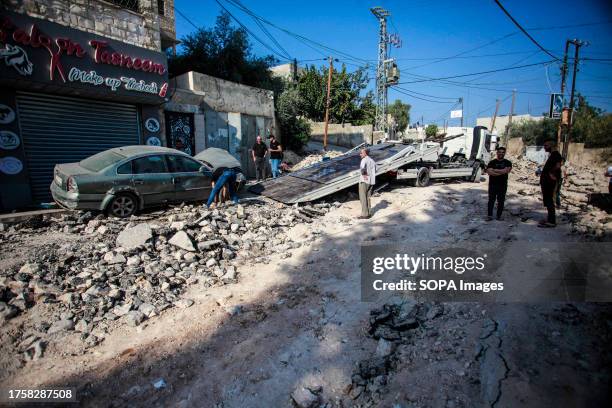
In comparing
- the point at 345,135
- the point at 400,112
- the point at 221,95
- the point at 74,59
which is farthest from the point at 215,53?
the point at 400,112

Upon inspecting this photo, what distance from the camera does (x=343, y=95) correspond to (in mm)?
28750

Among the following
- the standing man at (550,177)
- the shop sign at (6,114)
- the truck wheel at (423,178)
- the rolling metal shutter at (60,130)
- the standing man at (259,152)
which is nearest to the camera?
the standing man at (550,177)

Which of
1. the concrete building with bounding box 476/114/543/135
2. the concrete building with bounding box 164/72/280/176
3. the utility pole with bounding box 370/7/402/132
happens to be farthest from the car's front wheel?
the concrete building with bounding box 476/114/543/135

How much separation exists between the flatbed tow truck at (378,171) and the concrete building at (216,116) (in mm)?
3870

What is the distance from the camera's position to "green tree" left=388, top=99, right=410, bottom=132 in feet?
197

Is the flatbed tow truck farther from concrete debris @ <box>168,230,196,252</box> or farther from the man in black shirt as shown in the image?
concrete debris @ <box>168,230,196,252</box>

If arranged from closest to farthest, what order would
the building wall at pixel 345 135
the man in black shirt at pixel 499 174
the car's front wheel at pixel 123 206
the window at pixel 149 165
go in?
the man in black shirt at pixel 499 174 → the car's front wheel at pixel 123 206 → the window at pixel 149 165 → the building wall at pixel 345 135

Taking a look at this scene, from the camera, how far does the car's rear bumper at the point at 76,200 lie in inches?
238

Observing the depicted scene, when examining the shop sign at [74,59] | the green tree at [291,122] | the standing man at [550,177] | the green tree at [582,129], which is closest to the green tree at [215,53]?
the green tree at [291,122]

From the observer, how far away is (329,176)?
29.6 ft

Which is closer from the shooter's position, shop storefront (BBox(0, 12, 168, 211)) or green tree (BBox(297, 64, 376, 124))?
shop storefront (BBox(0, 12, 168, 211))

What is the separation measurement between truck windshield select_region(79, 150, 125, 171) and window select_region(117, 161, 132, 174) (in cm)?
19

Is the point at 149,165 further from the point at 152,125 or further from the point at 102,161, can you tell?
the point at 152,125

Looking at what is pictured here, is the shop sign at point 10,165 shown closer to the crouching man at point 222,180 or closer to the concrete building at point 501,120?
the crouching man at point 222,180
